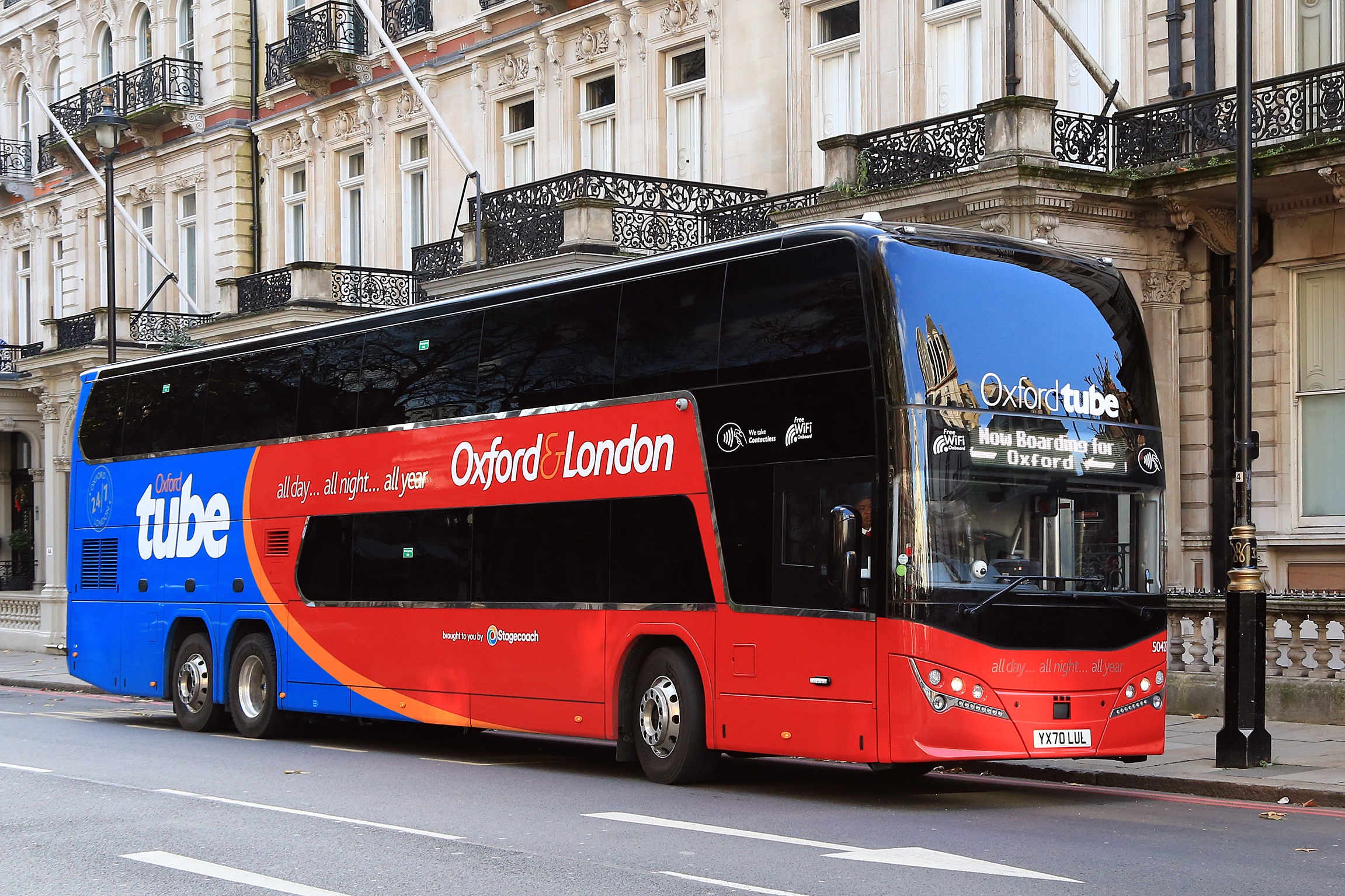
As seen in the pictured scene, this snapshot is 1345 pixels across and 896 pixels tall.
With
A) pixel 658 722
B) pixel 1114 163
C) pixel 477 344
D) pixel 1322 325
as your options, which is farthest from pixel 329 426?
pixel 1322 325

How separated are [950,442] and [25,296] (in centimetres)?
4411

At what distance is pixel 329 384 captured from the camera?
17781 mm

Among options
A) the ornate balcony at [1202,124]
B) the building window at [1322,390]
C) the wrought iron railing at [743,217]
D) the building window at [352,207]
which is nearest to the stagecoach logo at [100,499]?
the wrought iron railing at [743,217]

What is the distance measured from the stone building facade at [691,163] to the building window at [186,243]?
71mm

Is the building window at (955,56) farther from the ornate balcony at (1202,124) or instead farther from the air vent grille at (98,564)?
the air vent grille at (98,564)

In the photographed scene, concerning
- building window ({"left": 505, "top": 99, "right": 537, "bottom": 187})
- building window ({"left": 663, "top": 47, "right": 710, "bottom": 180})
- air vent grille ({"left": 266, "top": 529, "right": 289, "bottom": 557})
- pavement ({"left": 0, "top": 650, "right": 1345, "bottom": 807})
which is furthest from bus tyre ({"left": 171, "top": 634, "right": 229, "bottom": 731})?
building window ({"left": 505, "top": 99, "right": 537, "bottom": 187})

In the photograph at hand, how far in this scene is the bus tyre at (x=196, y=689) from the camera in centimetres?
1936

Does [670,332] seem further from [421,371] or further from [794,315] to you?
[421,371]

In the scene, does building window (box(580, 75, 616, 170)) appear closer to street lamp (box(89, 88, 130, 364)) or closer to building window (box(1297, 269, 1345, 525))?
street lamp (box(89, 88, 130, 364))

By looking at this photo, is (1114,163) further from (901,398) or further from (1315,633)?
(901,398)

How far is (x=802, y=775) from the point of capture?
1495 centimetres

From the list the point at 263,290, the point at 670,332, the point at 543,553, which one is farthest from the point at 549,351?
the point at 263,290

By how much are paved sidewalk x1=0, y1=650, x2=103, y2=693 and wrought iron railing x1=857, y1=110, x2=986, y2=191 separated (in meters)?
12.6

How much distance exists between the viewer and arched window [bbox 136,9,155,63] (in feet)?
146
